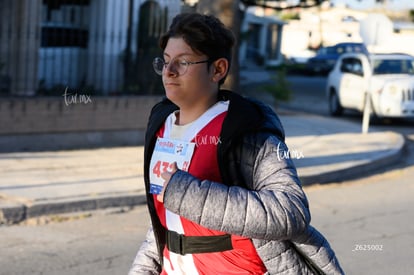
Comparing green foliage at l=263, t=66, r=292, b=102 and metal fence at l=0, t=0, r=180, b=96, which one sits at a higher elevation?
metal fence at l=0, t=0, r=180, b=96

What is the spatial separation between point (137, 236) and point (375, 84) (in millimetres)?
12484

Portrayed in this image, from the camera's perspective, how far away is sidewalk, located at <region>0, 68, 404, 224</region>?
8.18m

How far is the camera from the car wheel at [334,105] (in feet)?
68.4

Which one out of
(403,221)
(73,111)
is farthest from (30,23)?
(403,221)

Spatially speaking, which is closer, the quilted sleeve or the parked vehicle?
the quilted sleeve

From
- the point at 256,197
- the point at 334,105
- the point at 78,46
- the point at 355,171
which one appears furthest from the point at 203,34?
the point at 334,105

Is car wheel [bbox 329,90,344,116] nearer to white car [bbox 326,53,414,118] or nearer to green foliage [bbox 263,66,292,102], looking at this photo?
white car [bbox 326,53,414,118]

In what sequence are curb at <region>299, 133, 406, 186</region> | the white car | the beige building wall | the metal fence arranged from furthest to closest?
the white car, the metal fence, the beige building wall, curb at <region>299, 133, 406, 186</region>

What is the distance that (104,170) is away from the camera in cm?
1018

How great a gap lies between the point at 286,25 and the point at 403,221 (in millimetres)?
49652

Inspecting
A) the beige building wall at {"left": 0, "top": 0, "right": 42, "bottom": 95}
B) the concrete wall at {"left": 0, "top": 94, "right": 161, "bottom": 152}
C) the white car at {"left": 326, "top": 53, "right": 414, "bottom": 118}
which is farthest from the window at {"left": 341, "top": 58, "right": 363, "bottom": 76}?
the beige building wall at {"left": 0, "top": 0, "right": 42, "bottom": 95}

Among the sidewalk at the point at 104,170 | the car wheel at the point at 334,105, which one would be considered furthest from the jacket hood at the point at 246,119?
the car wheel at the point at 334,105

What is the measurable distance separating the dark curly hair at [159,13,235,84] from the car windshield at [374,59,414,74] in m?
17.3

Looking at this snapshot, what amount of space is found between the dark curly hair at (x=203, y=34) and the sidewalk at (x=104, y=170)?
10.1 ft
